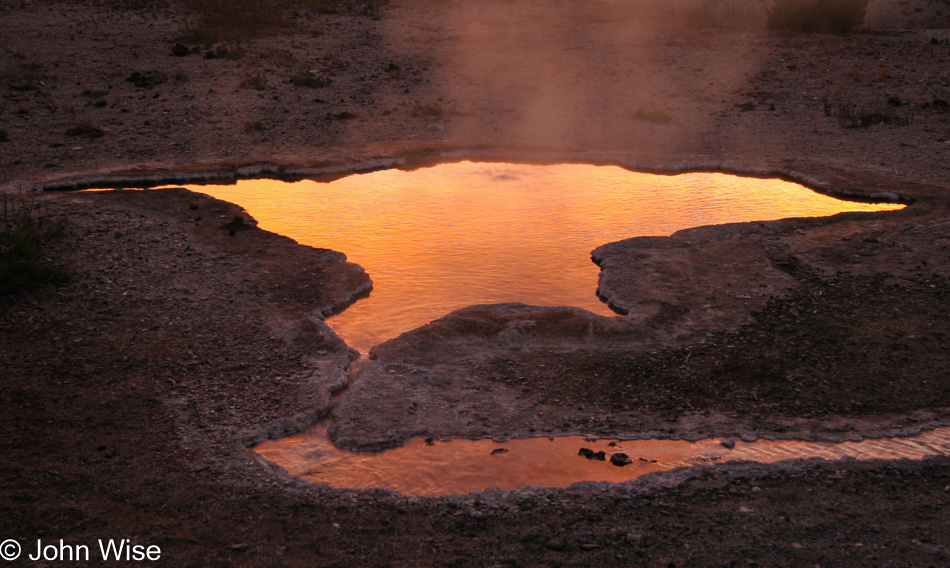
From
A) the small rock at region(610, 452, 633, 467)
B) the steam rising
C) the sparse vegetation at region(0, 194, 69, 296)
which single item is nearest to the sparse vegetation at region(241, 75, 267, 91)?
the steam rising

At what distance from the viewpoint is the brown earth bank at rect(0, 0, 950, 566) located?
3.19m

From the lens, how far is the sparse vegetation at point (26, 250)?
5.36 meters

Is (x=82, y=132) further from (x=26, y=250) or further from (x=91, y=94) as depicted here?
(x=26, y=250)

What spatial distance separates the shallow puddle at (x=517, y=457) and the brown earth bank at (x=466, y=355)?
4.5 inches

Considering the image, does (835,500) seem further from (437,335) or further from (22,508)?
(22,508)

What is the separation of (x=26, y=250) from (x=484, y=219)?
397 cm

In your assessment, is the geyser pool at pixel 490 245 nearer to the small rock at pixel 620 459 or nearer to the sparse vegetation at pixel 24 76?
the small rock at pixel 620 459

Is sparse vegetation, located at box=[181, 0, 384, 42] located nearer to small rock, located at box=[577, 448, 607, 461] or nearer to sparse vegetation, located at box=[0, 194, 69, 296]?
sparse vegetation, located at box=[0, 194, 69, 296]

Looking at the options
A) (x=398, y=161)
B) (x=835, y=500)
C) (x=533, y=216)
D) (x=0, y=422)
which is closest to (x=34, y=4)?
(x=398, y=161)

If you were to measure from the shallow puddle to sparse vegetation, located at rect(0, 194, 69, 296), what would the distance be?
2.72 m

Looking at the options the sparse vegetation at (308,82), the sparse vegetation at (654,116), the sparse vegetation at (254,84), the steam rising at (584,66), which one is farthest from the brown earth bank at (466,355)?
the sparse vegetation at (308,82)

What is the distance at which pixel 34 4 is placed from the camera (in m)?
17.2

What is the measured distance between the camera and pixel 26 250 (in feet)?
18.6

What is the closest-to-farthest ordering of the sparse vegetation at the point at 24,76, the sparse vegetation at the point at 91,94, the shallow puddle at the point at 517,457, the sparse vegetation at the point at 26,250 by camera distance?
the shallow puddle at the point at 517,457
the sparse vegetation at the point at 26,250
the sparse vegetation at the point at 91,94
the sparse vegetation at the point at 24,76
